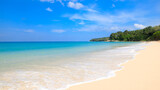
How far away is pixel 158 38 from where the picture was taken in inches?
2532

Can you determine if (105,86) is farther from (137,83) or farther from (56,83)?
(56,83)

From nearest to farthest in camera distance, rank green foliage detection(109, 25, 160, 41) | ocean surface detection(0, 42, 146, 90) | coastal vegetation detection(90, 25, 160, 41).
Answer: ocean surface detection(0, 42, 146, 90) < coastal vegetation detection(90, 25, 160, 41) < green foliage detection(109, 25, 160, 41)

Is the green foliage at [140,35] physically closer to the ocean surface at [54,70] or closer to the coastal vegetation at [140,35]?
the coastal vegetation at [140,35]

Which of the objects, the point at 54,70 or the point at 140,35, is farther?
the point at 140,35

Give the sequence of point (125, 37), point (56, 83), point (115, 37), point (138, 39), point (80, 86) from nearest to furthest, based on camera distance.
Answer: point (80, 86), point (56, 83), point (138, 39), point (125, 37), point (115, 37)

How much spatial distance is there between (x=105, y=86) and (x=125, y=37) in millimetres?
113481

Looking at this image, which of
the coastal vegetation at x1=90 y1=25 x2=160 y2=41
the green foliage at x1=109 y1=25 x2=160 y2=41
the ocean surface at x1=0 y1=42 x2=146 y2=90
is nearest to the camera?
the ocean surface at x1=0 y1=42 x2=146 y2=90

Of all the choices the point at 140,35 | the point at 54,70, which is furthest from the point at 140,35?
the point at 54,70

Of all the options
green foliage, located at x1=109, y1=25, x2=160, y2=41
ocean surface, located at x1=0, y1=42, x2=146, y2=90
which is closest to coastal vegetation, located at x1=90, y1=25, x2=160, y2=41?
green foliage, located at x1=109, y1=25, x2=160, y2=41

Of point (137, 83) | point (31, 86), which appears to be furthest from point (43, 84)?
point (137, 83)

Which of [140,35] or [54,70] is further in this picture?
[140,35]

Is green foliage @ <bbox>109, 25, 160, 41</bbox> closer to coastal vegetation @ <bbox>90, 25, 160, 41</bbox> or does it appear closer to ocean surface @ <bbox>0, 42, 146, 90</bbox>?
coastal vegetation @ <bbox>90, 25, 160, 41</bbox>

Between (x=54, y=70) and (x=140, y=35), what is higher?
(x=140, y=35)

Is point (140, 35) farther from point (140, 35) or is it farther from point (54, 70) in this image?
point (54, 70)
